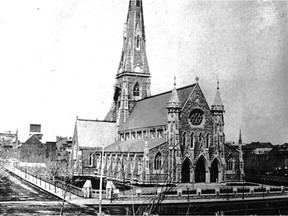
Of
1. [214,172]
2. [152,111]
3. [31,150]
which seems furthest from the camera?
[31,150]

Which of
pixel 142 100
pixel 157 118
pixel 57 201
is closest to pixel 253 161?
pixel 142 100

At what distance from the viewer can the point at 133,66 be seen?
70.3 m

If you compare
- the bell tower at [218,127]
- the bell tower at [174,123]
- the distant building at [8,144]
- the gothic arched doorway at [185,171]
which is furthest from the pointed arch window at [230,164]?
the distant building at [8,144]

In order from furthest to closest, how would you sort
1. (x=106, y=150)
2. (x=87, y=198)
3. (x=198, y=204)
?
1. (x=106, y=150)
2. (x=87, y=198)
3. (x=198, y=204)

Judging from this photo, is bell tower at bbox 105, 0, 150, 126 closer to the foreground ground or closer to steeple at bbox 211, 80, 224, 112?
steeple at bbox 211, 80, 224, 112

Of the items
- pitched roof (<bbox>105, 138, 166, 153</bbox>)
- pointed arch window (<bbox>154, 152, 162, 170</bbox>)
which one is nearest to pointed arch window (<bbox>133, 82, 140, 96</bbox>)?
pitched roof (<bbox>105, 138, 166, 153</bbox>)

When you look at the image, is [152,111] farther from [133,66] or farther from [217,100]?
[133,66]

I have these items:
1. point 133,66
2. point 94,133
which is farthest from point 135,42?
point 94,133

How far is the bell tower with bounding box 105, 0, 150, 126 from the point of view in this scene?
7000 centimetres

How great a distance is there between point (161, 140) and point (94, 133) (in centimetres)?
2180

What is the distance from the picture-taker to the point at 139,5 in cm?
7144

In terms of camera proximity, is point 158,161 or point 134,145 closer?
point 158,161

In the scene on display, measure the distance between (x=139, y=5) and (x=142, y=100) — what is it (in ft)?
56.7

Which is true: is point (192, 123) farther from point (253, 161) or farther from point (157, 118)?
point (253, 161)
